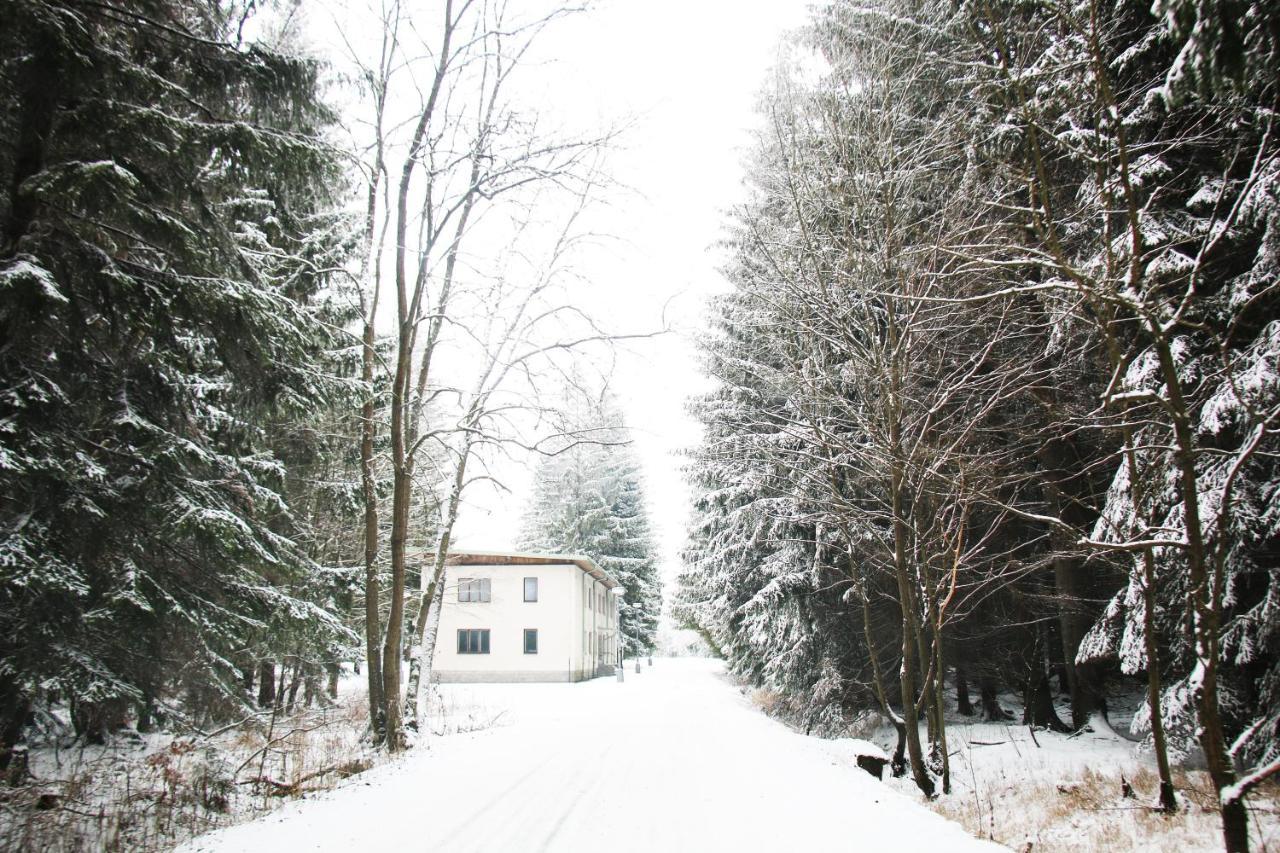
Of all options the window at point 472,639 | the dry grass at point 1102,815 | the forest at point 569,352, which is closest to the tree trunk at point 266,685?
the forest at point 569,352

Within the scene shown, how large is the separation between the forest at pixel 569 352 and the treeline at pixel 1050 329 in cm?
7

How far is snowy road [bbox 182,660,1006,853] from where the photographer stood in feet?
16.6

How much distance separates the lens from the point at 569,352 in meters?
10.8

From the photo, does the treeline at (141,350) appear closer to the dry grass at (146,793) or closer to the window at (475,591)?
the dry grass at (146,793)

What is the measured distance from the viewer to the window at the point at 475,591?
29.7 m

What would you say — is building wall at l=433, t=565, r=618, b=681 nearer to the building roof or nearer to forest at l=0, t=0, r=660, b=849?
the building roof

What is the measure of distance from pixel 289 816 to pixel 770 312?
8.45m

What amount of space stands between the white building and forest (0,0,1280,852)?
1652cm

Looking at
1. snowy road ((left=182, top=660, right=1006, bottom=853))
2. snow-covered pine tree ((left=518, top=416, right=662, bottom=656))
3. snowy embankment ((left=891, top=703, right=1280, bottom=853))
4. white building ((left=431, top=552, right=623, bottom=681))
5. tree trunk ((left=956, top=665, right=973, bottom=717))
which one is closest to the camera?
snowy road ((left=182, top=660, right=1006, bottom=853))

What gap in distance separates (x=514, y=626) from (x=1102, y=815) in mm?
25504

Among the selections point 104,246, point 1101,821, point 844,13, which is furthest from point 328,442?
point 1101,821

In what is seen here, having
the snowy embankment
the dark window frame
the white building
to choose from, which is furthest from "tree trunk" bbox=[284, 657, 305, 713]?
the dark window frame

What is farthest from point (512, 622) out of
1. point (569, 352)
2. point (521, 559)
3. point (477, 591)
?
point (569, 352)

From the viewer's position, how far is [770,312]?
405 inches
